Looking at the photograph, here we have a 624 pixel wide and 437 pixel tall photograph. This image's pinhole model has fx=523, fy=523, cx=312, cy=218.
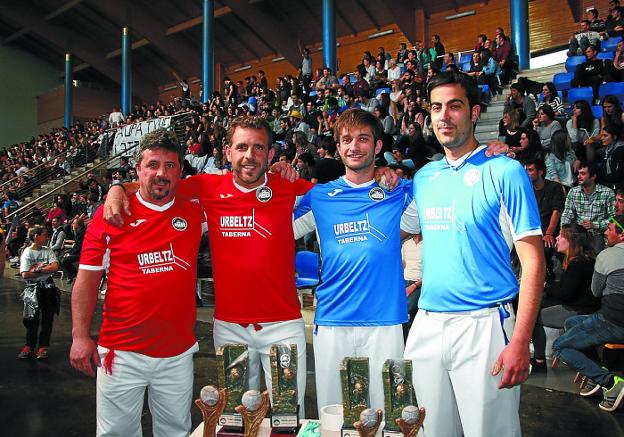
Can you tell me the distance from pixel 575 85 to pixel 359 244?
9698mm

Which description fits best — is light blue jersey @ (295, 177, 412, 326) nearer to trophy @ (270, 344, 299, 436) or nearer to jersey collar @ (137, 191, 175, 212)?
jersey collar @ (137, 191, 175, 212)

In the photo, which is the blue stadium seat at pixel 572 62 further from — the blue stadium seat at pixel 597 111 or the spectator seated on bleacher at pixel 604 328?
the spectator seated on bleacher at pixel 604 328

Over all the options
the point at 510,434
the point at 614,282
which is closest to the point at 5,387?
the point at 510,434

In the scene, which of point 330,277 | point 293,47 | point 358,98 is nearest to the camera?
A: point 330,277

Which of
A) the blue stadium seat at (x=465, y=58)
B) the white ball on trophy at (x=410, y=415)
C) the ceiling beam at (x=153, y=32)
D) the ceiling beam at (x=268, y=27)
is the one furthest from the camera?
the ceiling beam at (x=153, y=32)

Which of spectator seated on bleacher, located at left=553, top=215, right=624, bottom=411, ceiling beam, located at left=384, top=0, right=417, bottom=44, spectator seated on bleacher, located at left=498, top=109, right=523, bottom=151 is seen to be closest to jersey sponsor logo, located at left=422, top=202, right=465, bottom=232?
spectator seated on bleacher, located at left=553, top=215, right=624, bottom=411

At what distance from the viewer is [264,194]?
2902mm

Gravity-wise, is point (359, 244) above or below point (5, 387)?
above

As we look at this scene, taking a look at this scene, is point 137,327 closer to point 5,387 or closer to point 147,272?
point 147,272

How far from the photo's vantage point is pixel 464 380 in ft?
7.21

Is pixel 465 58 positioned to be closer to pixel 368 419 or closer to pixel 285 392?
pixel 285 392

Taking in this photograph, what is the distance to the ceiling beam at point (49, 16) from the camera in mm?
27547

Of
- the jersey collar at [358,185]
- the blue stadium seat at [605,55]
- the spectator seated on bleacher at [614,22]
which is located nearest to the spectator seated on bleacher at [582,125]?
the blue stadium seat at [605,55]

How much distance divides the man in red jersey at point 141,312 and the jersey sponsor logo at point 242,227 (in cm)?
24
